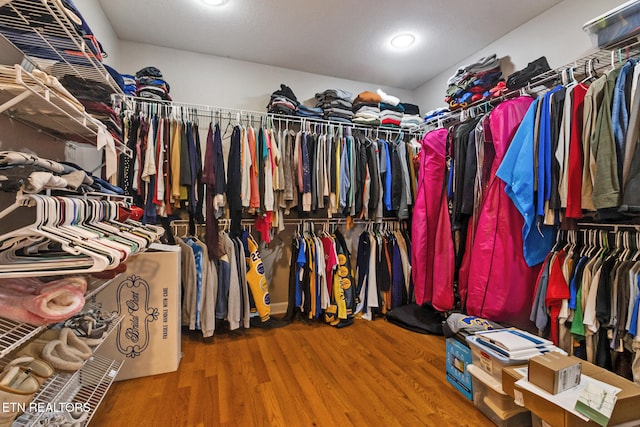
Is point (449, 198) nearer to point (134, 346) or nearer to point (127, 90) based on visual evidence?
point (134, 346)

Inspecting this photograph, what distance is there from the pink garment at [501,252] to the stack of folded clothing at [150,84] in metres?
2.53

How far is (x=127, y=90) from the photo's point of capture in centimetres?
217

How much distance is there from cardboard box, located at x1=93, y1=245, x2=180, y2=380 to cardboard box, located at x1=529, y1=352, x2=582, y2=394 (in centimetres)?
189

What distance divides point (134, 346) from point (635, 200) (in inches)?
106

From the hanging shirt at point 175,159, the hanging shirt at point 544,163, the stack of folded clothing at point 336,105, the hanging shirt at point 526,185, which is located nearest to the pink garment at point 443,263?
the hanging shirt at point 526,185

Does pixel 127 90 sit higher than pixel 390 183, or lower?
higher

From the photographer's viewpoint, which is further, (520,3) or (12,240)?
(520,3)

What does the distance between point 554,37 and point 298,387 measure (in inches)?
119

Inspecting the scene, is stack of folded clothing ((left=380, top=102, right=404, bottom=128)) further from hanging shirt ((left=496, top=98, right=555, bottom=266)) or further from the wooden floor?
the wooden floor

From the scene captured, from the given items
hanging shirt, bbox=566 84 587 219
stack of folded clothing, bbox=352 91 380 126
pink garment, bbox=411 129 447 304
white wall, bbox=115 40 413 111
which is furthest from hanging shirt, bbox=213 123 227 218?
hanging shirt, bbox=566 84 587 219

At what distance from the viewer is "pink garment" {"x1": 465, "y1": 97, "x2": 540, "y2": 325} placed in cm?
189

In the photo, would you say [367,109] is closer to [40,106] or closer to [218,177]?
[218,177]

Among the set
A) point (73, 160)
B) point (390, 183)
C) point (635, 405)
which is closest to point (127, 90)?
point (73, 160)

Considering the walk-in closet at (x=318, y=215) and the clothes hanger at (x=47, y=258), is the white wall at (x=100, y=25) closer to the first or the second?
the walk-in closet at (x=318, y=215)
